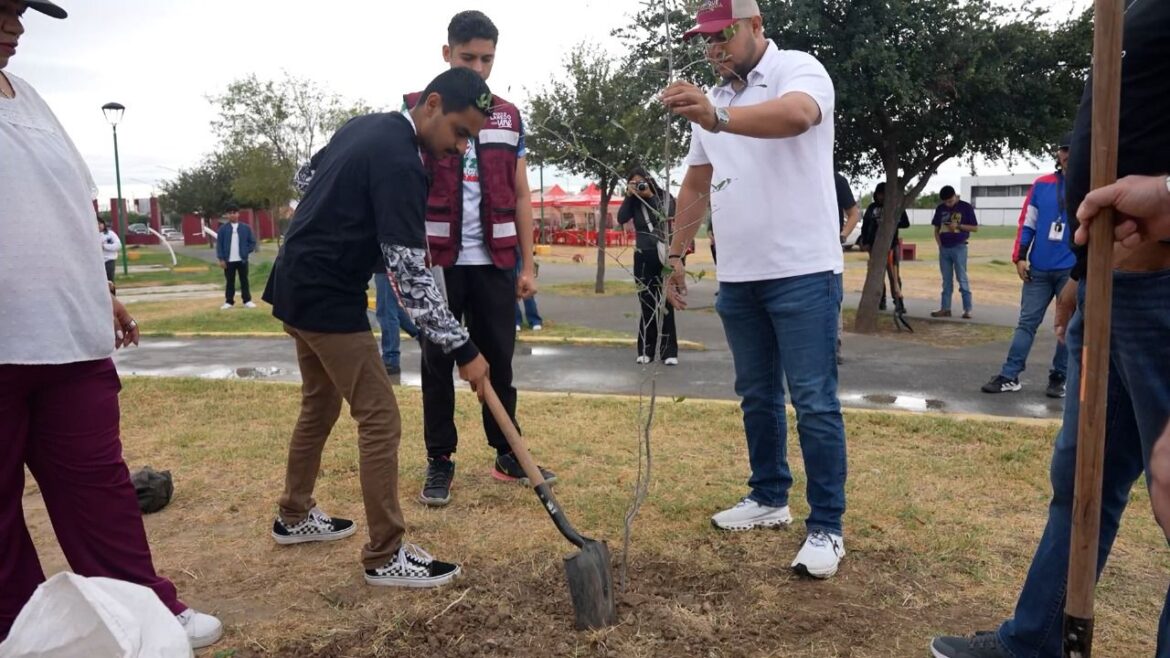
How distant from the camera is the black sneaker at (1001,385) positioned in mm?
6918

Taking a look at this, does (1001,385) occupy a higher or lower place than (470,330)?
lower

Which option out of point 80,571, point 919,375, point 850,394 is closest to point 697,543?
point 80,571

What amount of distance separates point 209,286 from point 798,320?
801 inches

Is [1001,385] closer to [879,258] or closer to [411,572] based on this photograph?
[879,258]

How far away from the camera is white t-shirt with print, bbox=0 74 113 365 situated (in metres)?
2.40

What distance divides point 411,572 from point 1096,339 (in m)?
2.40

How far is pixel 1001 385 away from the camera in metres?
6.94

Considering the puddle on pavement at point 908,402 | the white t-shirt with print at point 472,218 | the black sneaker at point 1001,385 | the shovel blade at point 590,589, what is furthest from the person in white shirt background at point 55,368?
the black sneaker at point 1001,385

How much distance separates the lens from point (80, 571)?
107 inches

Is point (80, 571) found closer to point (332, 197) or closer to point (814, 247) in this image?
point (332, 197)

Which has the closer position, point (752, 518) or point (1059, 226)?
point (752, 518)

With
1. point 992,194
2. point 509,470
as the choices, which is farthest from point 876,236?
point 992,194

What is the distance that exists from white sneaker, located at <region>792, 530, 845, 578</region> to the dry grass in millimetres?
57

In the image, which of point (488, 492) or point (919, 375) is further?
point (919, 375)
